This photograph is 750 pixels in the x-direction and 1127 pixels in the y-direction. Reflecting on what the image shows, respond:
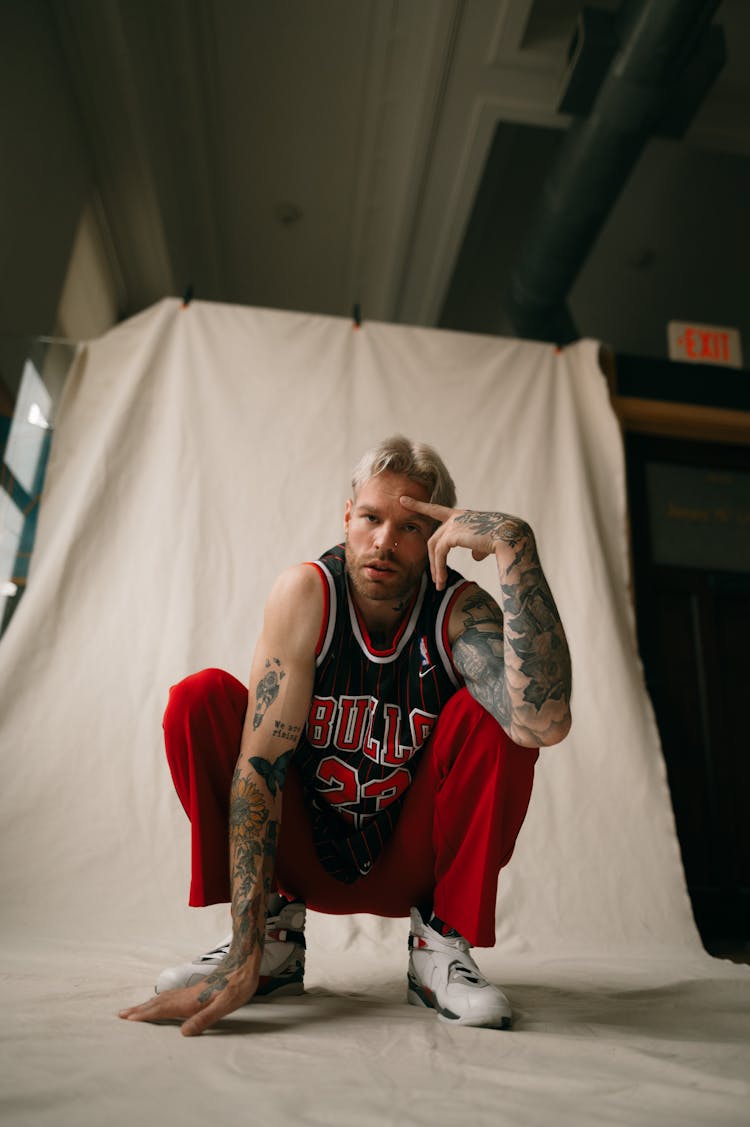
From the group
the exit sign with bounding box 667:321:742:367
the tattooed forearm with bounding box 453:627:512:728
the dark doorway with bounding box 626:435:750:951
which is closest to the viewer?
the tattooed forearm with bounding box 453:627:512:728

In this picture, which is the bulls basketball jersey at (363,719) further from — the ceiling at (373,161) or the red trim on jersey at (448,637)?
the ceiling at (373,161)

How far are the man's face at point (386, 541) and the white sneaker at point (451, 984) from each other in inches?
21.3

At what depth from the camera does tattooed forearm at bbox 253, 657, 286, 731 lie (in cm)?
124

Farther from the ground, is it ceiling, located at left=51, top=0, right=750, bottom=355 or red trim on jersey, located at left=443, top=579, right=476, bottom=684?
ceiling, located at left=51, top=0, right=750, bottom=355

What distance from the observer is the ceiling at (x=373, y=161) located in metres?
2.87

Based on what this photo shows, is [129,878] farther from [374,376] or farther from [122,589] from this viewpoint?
[374,376]

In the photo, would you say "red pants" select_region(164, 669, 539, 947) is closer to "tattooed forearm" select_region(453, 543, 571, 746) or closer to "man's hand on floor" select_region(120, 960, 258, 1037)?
"tattooed forearm" select_region(453, 543, 571, 746)

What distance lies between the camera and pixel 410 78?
9.77 feet

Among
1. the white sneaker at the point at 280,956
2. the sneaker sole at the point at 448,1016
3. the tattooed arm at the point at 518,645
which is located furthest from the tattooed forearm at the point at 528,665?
the white sneaker at the point at 280,956

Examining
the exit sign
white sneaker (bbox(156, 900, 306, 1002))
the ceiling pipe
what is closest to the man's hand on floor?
white sneaker (bbox(156, 900, 306, 1002))

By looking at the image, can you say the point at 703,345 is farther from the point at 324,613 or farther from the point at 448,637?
the point at 324,613

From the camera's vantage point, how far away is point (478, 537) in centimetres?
121

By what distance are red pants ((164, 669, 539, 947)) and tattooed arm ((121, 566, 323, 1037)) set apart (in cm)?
5

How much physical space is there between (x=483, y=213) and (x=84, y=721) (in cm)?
303
